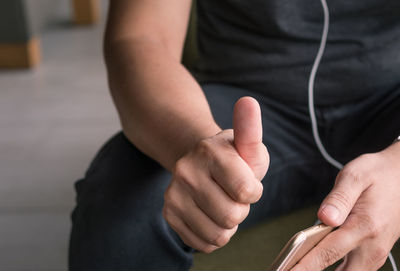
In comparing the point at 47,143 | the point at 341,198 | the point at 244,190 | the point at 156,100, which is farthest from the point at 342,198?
the point at 47,143

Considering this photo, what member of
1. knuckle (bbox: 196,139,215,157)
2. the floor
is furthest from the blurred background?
knuckle (bbox: 196,139,215,157)

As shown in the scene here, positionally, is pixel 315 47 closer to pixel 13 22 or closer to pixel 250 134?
pixel 250 134

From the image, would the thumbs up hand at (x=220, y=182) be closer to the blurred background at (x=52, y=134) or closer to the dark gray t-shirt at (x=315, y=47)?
the blurred background at (x=52, y=134)

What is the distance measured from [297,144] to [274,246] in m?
0.17

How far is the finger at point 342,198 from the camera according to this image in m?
0.54

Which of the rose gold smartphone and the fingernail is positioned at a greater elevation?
the fingernail

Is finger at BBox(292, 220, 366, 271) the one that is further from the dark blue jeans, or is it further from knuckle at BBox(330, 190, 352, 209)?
the dark blue jeans

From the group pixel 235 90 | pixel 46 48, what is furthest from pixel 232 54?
pixel 46 48

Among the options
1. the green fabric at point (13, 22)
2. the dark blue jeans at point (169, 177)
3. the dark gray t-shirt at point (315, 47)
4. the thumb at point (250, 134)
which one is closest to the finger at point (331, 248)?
the thumb at point (250, 134)

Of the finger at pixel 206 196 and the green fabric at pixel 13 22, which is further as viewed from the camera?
the green fabric at pixel 13 22

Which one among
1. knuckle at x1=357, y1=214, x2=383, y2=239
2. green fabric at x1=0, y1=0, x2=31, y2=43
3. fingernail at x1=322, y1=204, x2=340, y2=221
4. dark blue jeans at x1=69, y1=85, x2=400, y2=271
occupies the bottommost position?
green fabric at x1=0, y1=0, x2=31, y2=43

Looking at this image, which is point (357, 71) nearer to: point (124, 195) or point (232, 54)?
point (232, 54)

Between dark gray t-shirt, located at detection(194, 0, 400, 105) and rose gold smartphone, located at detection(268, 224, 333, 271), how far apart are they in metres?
0.34

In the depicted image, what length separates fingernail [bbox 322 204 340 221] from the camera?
1.76ft
